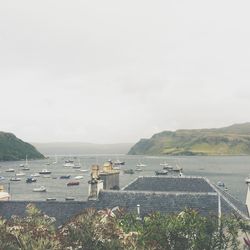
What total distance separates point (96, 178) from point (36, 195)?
13778 centimetres

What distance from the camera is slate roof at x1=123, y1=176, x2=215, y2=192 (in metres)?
56.5

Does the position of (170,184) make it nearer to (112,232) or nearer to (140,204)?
(140,204)

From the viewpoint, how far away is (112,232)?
2498 cm

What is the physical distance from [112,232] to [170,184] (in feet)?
109

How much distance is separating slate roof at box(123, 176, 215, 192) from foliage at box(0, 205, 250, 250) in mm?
23571

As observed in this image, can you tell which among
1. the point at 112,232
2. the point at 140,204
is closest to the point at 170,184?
the point at 140,204

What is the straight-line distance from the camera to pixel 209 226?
101 feet

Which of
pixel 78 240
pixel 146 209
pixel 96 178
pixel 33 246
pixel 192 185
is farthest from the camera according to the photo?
pixel 192 185

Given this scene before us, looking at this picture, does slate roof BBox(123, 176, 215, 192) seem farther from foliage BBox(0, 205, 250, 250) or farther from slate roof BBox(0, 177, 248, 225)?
foliage BBox(0, 205, 250, 250)

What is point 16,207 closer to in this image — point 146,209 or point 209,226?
point 146,209

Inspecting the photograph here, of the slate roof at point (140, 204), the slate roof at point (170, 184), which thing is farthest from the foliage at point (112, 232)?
the slate roof at point (170, 184)

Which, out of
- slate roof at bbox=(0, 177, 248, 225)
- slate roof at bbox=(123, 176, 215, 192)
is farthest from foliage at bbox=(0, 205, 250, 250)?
slate roof at bbox=(123, 176, 215, 192)

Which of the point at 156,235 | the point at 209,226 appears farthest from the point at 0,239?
the point at 209,226

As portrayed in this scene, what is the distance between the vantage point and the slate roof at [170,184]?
185 ft
